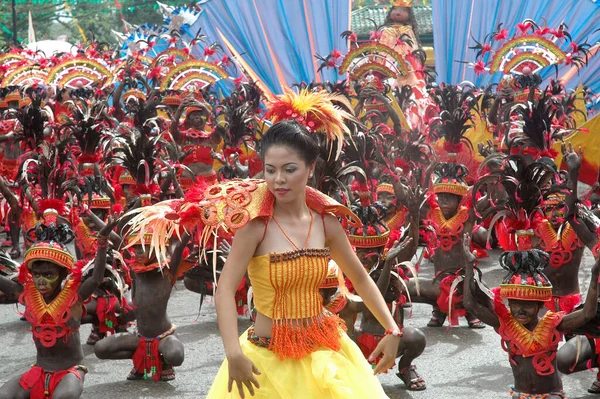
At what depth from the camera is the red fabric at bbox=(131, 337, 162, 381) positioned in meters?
5.99

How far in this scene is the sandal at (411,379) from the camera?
19.1 feet

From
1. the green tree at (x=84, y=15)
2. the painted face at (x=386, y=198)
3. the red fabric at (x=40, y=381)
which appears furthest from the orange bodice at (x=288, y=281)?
the green tree at (x=84, y=15)

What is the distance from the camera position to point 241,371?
306cm

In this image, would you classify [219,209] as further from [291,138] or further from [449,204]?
[449,204]

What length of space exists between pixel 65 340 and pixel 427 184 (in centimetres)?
344

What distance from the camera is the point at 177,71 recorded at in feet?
39.0

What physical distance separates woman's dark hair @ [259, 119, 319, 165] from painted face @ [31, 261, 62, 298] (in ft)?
8.24

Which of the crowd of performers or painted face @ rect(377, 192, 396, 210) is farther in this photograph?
painted face @ rect(377, 192, 396, 210)

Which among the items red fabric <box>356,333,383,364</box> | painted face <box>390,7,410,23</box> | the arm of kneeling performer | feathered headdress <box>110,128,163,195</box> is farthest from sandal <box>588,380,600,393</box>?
painted face <box>390,7,410,23</box>

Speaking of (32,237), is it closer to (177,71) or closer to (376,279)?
(376,279)

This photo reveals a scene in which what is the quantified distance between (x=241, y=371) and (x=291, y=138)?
0.85 metres

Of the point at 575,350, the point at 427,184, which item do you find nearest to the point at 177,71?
the point at 427,184

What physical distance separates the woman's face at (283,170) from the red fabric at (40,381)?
8.33ft

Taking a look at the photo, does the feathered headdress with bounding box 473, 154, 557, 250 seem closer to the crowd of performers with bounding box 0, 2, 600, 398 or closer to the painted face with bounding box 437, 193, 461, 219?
the crowd of performers with bounding box 0, 2, 600, 398
